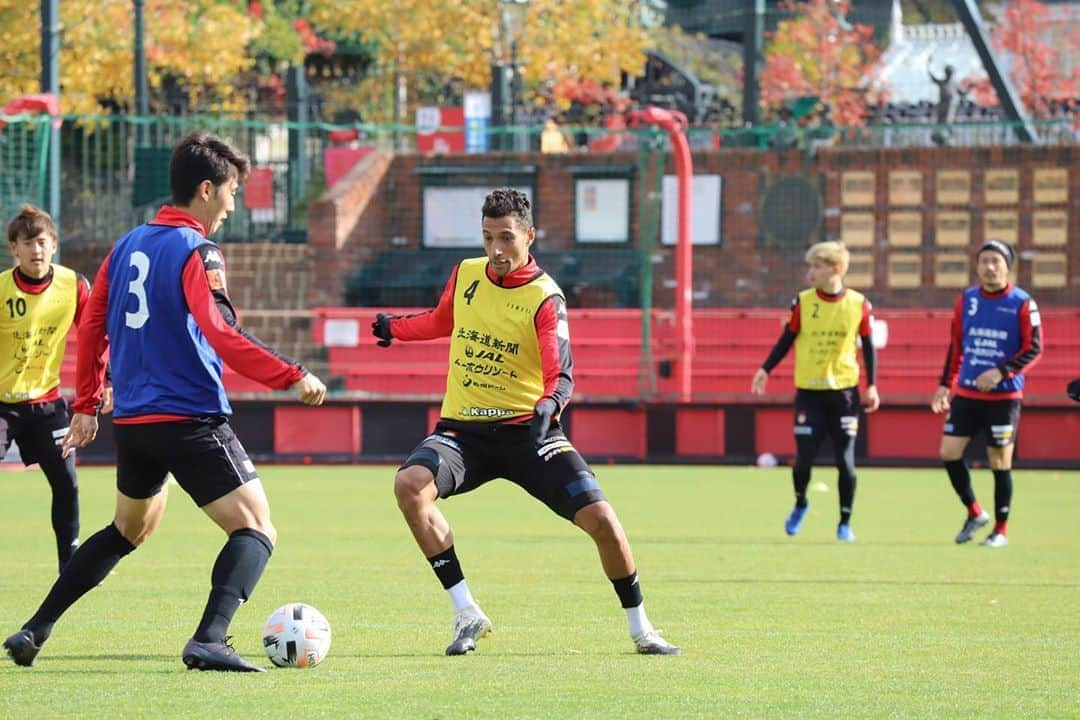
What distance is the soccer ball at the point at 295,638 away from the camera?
7758 mm

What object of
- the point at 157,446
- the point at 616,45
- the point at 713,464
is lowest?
the point at 713,464

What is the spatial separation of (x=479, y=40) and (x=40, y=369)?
111 ft

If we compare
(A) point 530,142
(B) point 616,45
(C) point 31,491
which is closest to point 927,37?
(B) point 616,45

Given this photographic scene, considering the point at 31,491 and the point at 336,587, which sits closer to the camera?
the point at 336,587

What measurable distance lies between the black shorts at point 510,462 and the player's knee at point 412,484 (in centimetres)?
4

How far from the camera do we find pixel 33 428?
11.1m

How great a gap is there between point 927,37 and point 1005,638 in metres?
48.6

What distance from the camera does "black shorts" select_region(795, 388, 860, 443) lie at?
1439 cm

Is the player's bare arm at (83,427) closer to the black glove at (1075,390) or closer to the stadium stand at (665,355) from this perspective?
the black glove at (1075,390)

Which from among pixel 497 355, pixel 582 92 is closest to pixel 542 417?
pixel 497 355

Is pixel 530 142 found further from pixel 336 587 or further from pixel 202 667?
pixel 202 667

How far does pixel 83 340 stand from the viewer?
7.80 m

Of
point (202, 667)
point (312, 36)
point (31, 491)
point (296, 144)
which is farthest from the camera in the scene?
point (312, 36)

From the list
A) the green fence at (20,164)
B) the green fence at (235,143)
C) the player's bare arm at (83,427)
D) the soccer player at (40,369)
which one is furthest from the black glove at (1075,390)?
the green fence at (20,164)
